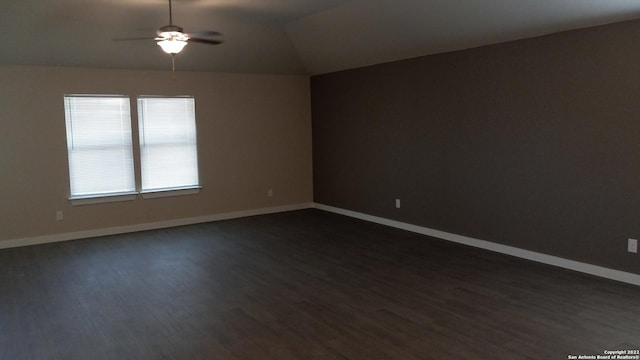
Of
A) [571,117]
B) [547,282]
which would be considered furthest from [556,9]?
[547,282]

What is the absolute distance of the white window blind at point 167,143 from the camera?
679 cm

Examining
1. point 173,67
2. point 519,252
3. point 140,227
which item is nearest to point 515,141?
point 519,252

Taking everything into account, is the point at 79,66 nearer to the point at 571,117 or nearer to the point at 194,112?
the point at 194,112

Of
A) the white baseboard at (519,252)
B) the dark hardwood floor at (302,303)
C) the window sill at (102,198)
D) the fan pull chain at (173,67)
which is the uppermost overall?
the fan pull chain at (173,67)

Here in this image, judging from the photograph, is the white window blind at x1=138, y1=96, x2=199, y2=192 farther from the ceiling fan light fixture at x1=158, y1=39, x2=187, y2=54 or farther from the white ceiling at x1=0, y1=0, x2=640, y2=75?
the ceiling fan light fixture at x1=158, y1=39, x2=187, y2=54

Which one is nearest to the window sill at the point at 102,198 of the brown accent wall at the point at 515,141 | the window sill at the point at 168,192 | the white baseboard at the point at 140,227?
the window sill at the point at 168,192

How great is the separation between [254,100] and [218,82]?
2.14 feet

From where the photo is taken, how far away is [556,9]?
420 centimetres

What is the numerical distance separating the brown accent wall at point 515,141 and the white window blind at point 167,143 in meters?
2.42

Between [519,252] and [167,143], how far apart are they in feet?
16.1

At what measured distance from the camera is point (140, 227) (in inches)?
267

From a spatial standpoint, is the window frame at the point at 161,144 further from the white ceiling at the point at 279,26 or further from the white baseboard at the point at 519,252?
the white baseboard at the point at 519,252

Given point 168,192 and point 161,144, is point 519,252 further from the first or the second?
point 161,144

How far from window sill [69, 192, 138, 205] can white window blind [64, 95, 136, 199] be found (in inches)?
1.2
